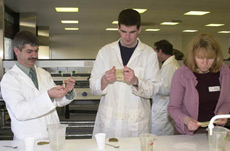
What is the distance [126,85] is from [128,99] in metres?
0.12

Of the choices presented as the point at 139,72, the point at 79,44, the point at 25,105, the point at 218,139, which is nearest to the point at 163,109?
the point at 139,72

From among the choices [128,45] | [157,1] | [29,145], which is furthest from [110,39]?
[29,145]

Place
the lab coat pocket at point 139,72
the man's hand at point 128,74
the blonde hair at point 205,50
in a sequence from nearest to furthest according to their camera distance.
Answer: the blonde hair at point 205,50 < the man's hand at point 128,74 < the lab coat pocket at point 139,72

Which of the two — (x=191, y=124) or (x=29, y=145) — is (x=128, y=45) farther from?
(x=29, y=145)

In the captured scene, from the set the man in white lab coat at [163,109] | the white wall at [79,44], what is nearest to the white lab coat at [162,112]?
the man in white lab coat at [163,109]

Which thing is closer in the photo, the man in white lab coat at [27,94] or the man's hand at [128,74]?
the man in white lab coat at [27,94]

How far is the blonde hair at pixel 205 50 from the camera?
2.05m

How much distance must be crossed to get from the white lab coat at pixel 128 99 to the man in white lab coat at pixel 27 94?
439 millimetres

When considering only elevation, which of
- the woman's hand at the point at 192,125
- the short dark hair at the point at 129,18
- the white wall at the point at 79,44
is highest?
the white wall at the point at 79,44

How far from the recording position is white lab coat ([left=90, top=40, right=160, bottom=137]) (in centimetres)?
245

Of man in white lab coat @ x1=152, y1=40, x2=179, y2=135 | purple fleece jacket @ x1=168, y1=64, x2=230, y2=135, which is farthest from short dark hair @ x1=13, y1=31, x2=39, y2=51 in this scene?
man in white lab coat @ x1=152, y1=40, x2=179, y2=135

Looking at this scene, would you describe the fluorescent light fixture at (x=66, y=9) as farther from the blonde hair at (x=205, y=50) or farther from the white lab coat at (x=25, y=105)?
the blonde hair at (x=205, y=50)

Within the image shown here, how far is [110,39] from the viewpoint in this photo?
1547 cm

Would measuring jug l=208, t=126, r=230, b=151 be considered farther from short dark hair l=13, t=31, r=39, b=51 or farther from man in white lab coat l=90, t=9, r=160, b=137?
short dark hair l=13, t=31, r=39, b=51
